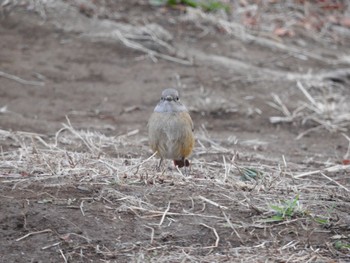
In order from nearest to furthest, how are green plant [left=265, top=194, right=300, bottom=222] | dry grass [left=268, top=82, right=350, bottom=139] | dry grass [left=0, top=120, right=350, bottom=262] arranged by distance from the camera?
dry grass [left=0, top=120, right=350, bottom=262] < green plant [left=265, top=194, right=300, bottom=222] < dry grass [left=268, top=82, right=350, bottom=139]

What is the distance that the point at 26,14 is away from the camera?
1206cm

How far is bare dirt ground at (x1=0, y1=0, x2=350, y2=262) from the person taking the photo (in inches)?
192

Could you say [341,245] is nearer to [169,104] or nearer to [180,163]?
[180,163]

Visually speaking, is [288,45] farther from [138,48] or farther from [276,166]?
[276,166]

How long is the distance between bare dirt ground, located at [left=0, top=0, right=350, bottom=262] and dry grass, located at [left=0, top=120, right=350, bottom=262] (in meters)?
0.01

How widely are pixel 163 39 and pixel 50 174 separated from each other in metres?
6.36

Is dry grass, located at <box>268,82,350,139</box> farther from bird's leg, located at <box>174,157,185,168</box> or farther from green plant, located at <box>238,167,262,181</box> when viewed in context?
green plant, located at <box>238,167,262,181</box>

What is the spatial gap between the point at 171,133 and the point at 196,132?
2.27 metres

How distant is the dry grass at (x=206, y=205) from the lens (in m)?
4.73

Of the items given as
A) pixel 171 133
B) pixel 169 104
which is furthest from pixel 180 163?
pixel 169 104

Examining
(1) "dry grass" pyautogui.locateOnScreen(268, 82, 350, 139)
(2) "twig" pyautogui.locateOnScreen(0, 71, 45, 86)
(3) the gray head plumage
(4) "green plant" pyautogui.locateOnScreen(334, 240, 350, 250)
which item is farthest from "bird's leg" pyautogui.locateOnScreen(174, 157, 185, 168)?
(2) "twig" pyautogui.locateOnScreen(0, 71, 45, 86)

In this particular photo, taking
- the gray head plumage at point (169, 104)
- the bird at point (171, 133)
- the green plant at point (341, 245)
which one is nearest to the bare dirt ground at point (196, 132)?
the green plant at point (341, 245)

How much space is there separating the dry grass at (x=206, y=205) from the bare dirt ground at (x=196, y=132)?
0.01 meters

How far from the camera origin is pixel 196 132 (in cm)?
912
